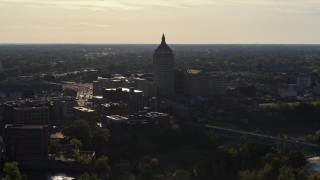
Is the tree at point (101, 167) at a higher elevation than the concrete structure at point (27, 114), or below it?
below

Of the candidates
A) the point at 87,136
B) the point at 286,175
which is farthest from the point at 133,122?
the point at 286,175

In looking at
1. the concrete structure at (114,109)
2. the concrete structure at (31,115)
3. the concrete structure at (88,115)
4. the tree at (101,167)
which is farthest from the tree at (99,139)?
the concrete structure at (114,109)

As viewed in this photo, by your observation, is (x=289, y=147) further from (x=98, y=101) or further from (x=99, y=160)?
(x=98, y=101)

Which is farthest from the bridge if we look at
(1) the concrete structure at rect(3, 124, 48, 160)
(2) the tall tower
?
(2) the tall tower

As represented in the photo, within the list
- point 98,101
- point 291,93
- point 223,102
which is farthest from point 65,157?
point 291,93

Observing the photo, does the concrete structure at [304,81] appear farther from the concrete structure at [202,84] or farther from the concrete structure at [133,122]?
the concrete structure at [133,122]

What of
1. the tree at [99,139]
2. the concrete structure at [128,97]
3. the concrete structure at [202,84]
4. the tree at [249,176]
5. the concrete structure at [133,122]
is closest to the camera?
the tree at [249,176]
